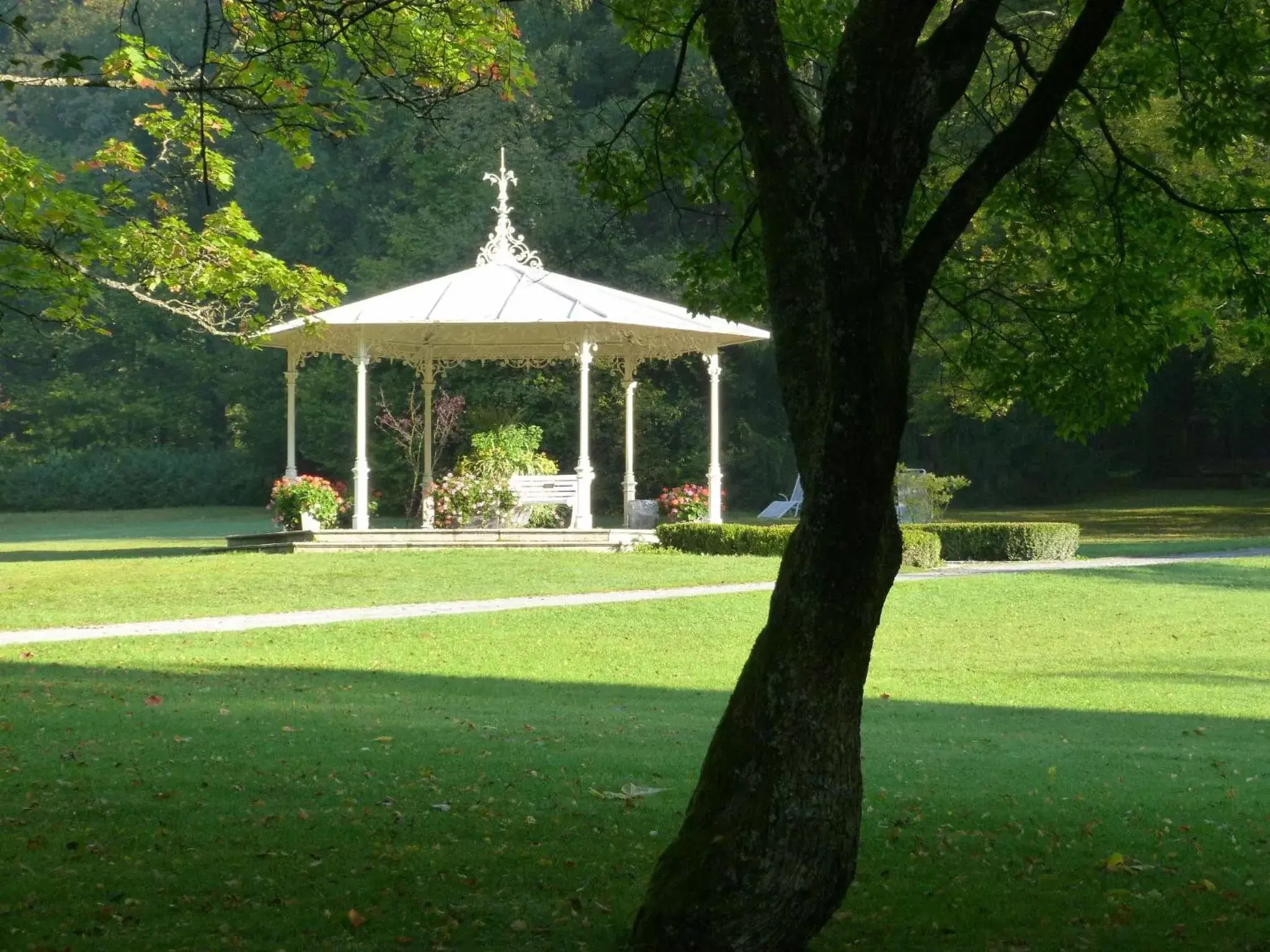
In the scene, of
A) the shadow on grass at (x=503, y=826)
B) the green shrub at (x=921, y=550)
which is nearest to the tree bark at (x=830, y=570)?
the shadow on grass at (x=503, y=826)

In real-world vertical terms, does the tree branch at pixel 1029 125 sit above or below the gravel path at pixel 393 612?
above

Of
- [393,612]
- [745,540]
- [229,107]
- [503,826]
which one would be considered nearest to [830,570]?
[503,826]

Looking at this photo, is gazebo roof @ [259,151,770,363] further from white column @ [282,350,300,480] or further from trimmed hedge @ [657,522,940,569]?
trimmed hedge @ [657,522,940,569]

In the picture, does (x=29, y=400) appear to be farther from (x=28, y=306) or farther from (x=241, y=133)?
(x=241, y=133)

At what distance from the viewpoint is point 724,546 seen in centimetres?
2403

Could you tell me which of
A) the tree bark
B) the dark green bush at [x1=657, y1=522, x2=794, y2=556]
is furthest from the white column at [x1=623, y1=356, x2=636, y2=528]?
the tree bark

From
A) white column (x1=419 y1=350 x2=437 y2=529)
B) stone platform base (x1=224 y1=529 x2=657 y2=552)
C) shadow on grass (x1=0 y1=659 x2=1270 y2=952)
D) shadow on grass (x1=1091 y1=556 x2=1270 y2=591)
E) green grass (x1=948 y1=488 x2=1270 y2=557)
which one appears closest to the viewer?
shadow on grass (x1=0 y1=659 x2=1270 y2=952)

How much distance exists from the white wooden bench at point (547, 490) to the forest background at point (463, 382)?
28.8 ft

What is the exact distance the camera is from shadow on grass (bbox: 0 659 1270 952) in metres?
5.41

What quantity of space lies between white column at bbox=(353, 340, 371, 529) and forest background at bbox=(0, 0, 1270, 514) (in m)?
7.98

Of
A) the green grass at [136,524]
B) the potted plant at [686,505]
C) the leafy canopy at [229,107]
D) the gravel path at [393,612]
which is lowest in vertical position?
the gravel path at [393,612]

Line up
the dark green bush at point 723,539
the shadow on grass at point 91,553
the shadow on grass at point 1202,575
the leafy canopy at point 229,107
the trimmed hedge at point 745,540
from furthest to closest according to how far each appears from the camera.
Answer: the shadow on grass at point 91,553 < the dark green bush at point 723,539 < the trimmed hedge at point 745,540 < the shadow on grass at point 1202,575 < the leafy canopy at point 229,107

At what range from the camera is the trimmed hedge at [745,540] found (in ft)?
75.4

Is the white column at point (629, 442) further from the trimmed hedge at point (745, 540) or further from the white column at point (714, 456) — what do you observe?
the trimmed hedge at point (745, 540)
